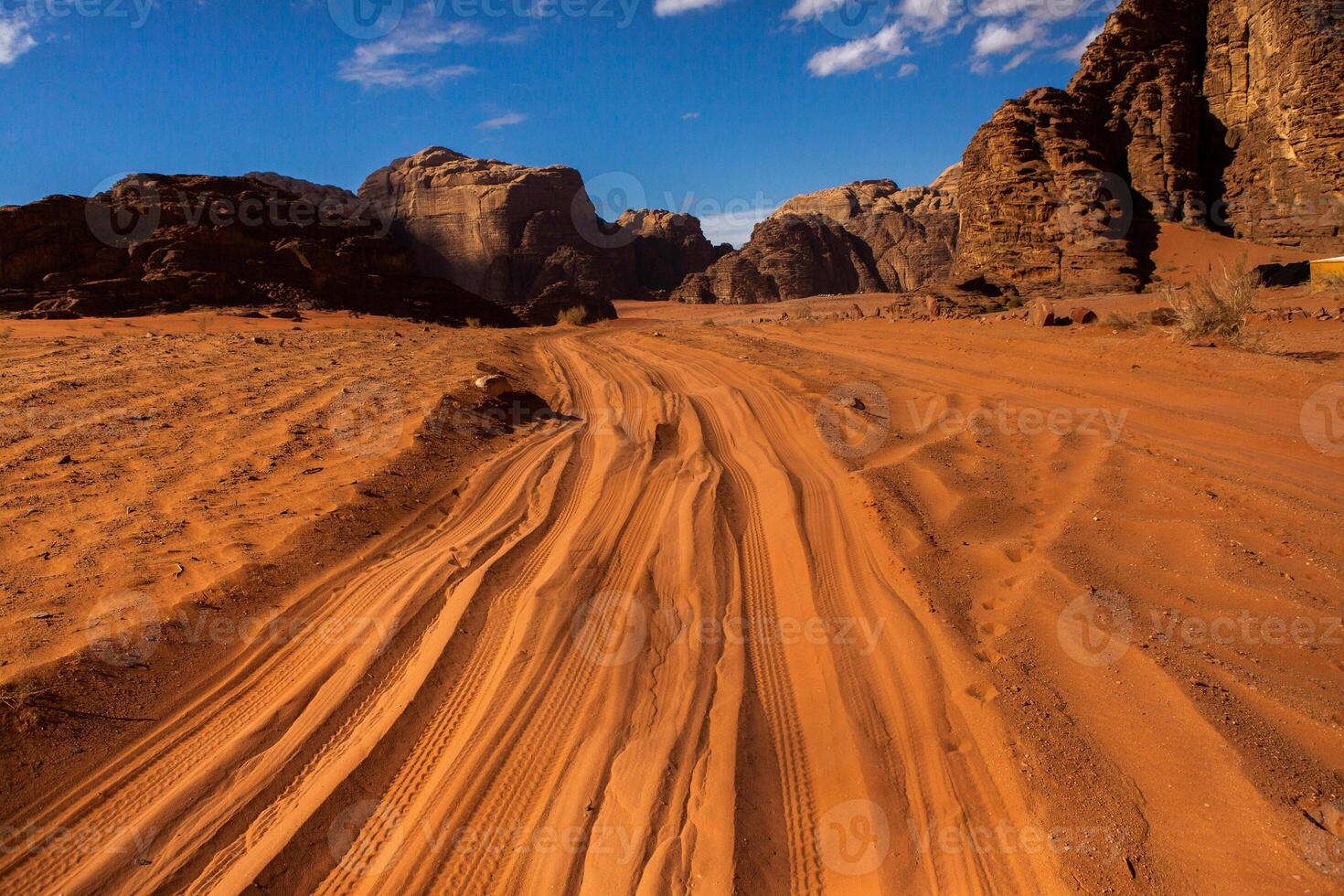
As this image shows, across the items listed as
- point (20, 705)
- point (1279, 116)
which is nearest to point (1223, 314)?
point (20, 705)

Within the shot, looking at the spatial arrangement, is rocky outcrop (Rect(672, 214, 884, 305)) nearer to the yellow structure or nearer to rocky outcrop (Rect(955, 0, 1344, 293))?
rocky outcrop (Rect(955, 0, 1344, 293))

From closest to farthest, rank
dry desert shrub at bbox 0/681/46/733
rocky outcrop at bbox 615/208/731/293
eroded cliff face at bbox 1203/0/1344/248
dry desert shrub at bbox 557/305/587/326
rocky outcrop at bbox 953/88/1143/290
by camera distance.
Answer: dry desert shrub at bbox 0/681/46/733 < eroded cliff face at bbox 1203/0/1344/248 < rocky outcrop at bbox 953/88/1143/290 < dry desert shrub at bbox 557/305/587/326 < rocky outcrop at bbox 615/208/731/293

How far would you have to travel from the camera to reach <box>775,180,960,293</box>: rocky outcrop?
1645 inches

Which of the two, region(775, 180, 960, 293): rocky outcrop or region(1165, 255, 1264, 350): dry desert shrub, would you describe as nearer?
region(1165, 255, 1264, 350): dry desert shrub

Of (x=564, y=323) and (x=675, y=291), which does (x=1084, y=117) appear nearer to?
(x=564, y=323)

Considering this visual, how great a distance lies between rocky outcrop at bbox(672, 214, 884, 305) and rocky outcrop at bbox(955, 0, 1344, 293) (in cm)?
1650

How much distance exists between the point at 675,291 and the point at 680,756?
41.6 meters

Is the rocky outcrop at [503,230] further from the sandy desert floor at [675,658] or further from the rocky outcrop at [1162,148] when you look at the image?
the sandy desert floor at [675,658]

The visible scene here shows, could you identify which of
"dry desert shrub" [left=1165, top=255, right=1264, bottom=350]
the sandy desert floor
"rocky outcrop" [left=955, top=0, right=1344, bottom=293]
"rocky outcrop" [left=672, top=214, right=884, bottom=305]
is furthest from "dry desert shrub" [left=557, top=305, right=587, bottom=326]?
the sandy desert floor

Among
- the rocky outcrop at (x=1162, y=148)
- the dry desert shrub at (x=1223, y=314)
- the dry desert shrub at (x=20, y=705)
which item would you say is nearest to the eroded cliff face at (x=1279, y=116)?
the rocky outcrop at (x=1162, y=148)

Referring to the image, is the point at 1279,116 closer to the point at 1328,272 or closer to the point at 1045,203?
the point at 1045,203

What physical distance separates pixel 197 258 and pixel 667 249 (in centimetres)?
3739

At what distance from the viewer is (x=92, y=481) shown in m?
4.78

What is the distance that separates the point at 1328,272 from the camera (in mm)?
14320
